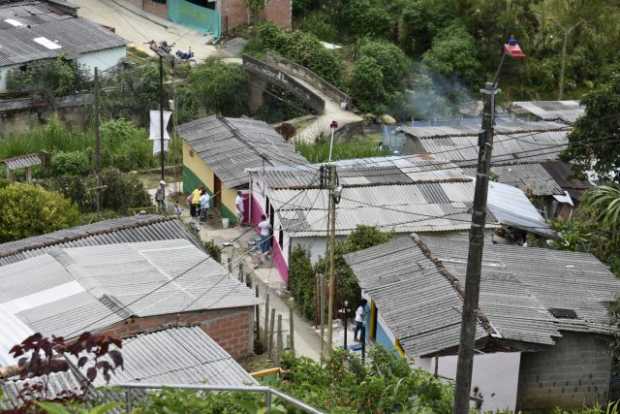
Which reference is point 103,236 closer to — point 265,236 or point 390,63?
point 265,236

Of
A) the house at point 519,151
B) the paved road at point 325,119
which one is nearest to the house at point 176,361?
the house at point 519,151

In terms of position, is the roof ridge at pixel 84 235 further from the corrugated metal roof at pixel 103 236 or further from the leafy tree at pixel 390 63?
the leafy tree at pixel 390 63

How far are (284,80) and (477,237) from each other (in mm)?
26823

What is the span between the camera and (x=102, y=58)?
36688 millimetres

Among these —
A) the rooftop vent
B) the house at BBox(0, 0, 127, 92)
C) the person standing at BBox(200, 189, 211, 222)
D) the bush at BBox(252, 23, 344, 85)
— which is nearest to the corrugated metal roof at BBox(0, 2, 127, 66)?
the house at BBox(0, 0, 127, 92)

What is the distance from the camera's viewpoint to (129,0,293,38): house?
41.2m

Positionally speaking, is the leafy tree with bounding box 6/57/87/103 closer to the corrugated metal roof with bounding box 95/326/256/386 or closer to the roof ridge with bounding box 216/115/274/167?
the roof ridge with bounding box 216/115/274/167

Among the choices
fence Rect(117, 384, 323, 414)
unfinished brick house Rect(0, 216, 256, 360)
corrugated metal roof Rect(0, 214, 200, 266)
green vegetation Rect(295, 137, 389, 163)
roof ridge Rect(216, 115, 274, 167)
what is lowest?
green vegetation Rect(295, 137, 389, 163)

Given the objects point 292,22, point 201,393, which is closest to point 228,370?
point 201,393

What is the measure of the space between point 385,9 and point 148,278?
28.2m

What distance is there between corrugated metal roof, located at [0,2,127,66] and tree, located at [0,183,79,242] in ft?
44.6

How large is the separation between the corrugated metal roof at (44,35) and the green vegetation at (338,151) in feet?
31.1

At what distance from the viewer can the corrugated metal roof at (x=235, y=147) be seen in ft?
80.8

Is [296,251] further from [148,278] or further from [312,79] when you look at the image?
[312,79]
